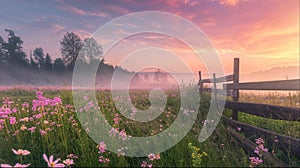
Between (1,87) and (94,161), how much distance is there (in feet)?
34.7

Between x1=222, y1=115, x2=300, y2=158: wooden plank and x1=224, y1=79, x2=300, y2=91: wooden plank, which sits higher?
x1=224, y1=79, x2=300, y2=91: wooden plank

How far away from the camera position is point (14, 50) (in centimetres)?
1481

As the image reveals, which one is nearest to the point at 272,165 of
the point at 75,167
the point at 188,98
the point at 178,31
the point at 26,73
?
the point at 75,167

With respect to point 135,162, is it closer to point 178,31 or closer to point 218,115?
point 178,31

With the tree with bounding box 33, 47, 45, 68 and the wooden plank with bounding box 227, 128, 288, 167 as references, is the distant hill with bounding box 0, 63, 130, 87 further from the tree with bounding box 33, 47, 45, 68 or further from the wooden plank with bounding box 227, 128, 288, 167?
the wooden plank with bounding box 227, 128, 288, 167

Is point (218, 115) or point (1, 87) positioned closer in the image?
point (218, 115)

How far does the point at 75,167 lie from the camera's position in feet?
9.07

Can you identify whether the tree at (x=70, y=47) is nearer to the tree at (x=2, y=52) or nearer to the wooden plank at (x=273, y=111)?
the tree at (x=2, y=52)

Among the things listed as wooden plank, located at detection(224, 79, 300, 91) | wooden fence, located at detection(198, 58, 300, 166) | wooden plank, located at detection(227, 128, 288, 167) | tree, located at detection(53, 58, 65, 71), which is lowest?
wooden plank, located at detection(227, 128, 288, 167)

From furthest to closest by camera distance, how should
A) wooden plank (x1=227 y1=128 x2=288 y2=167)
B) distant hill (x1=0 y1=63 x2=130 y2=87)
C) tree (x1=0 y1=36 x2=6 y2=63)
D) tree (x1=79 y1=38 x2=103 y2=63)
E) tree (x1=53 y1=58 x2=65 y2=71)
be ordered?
1. tree (x1=53 y1=58 x2=65 y2=71)
2. tree (x1=0 y1=36 x2=6 y2=63)
3. distant hill (x1=0 y1=63 x2=130 y2=87)
4. tree (x1=79 y1=38 x2=103 y2=63)
5. wooden plank (x1=227 y1=128 x2=288 y2=167)

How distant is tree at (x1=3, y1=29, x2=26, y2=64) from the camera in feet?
47.2

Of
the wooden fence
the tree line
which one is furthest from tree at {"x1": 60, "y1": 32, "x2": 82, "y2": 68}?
the wooden fence

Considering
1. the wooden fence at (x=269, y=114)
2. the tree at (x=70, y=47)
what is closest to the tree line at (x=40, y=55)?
the tree at (x=70, y=47)

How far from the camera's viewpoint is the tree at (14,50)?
47.2 ft
